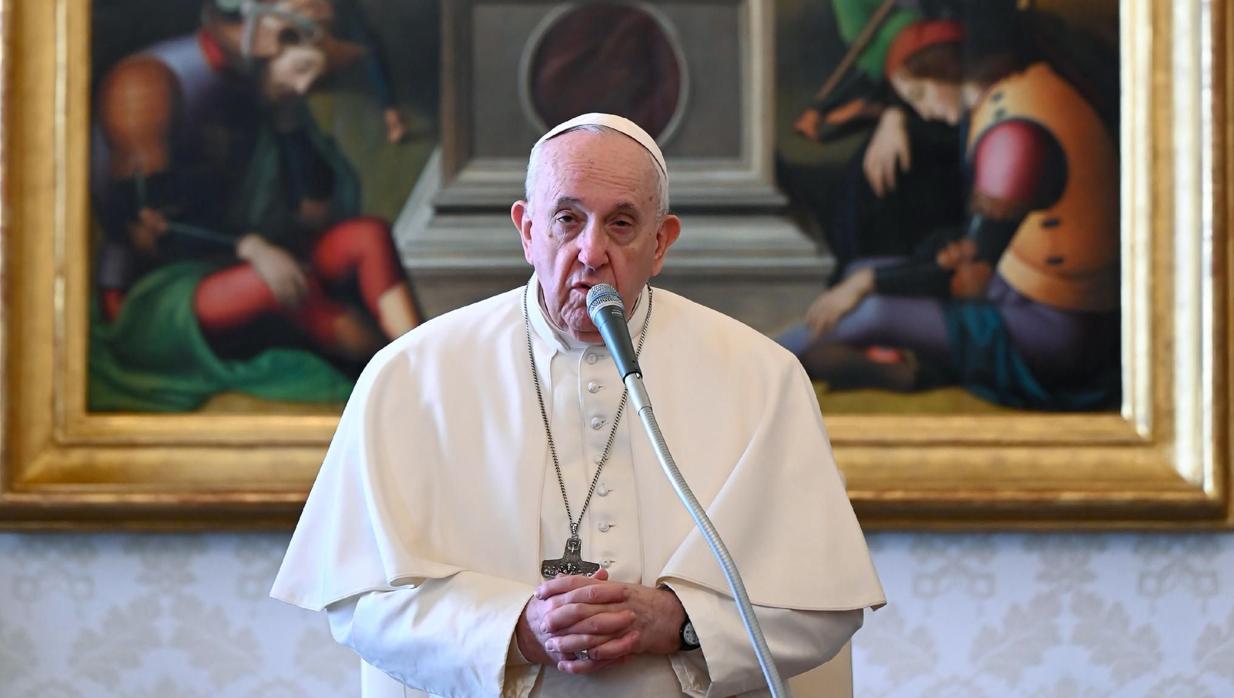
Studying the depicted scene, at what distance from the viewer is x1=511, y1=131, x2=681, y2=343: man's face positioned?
241cm

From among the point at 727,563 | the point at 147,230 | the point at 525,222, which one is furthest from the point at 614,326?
the point at 147,230

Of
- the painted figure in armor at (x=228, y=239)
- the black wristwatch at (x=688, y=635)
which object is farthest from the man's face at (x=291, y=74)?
the black wristwatch at (x=688, y=635)

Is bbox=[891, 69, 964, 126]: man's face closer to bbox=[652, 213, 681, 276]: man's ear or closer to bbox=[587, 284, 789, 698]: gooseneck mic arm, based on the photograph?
bbox=[652, 213, 681, 276]: man's ear

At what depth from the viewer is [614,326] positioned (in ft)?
6.51

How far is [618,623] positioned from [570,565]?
0.21 meters

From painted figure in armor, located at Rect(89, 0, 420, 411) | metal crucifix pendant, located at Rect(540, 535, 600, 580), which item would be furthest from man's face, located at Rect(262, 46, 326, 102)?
metal crucifix pendant, located at Rect(540, 535, 600, 580)

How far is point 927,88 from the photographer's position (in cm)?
371

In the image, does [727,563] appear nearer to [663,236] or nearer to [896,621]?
[663,236]

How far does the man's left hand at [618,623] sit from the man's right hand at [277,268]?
164 cm

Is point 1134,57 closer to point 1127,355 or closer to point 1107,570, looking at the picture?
point 1127,355

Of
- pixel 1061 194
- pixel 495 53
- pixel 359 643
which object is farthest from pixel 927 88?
pixel 359 643

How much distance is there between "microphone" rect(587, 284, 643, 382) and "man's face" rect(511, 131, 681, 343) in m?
0.30

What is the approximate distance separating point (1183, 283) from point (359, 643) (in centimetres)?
236

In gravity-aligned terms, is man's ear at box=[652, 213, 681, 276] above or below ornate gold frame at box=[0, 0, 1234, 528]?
above
